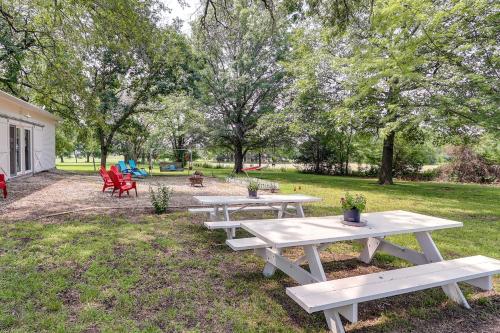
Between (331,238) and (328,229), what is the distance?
1.15 feet

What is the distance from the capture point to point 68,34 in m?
7.74

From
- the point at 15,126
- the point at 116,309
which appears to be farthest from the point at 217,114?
the point at 116,309

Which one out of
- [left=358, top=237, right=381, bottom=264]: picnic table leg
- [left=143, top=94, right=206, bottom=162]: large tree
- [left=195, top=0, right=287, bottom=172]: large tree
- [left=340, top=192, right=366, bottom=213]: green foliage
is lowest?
[left=358, top=237, right=381, bottom=264]: picnic table leg

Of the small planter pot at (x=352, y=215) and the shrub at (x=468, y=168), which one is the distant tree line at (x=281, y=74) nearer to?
the shrub at (x=468, y=168)

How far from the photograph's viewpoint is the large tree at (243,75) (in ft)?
59.7

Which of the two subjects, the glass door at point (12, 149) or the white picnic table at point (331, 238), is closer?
the white picnic table at point (331, 238)

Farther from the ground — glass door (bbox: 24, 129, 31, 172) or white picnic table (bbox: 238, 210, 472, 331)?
glass door (bbox: 24, 129, 31, 172)

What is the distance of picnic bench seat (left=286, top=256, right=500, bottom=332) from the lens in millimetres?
2367

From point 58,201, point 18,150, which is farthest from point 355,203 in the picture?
point 18,150

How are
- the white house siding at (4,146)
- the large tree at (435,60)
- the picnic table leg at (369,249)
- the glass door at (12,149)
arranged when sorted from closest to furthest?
the picnic table leg at (369,249), the large tree at (435,60), the white house siding at (4,146), the glass door at (12,149)

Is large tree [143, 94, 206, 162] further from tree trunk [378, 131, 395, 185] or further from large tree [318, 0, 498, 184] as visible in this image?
large tree [318, 0, 498, 184]

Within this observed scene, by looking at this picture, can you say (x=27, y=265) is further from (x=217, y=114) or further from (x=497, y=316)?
(x=217, y=114)

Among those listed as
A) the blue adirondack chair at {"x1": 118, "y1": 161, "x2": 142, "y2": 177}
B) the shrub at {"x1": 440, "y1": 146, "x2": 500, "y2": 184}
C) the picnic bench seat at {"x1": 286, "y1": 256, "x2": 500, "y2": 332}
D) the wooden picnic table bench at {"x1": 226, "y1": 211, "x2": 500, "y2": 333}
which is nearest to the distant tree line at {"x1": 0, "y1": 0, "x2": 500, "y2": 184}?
the shrub at {"x1": 440, "y1": 146, "x2": 500, "y2": 184}

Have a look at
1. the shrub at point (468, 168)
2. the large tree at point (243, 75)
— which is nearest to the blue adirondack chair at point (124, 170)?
the large tree at point (243, 75)
